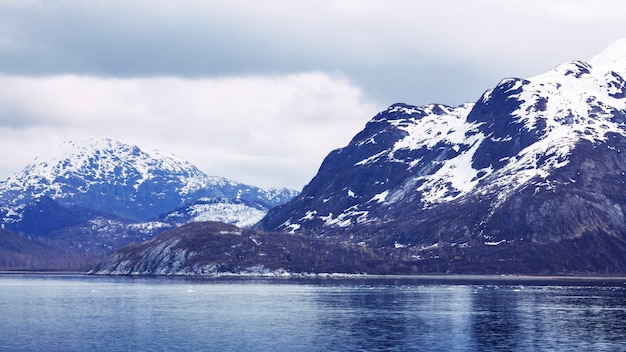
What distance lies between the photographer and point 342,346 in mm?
144375

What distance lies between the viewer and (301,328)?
17412cm

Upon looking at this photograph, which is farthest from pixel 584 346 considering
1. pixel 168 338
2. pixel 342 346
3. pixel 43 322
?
pixel 43 322

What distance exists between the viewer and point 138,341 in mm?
151500

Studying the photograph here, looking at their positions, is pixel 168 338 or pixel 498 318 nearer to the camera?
pixel 168 338

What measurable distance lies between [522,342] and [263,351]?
4480cm

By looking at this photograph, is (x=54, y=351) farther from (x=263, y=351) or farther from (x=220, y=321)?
(x=220, y=321)

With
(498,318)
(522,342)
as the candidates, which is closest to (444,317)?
(498,318)

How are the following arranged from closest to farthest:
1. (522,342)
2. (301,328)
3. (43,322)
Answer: (522,342)
(301,328)
(43,322)

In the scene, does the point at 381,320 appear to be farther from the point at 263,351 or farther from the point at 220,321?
the point at 263,351

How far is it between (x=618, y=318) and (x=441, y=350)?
2780 inches

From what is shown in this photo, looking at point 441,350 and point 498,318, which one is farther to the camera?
point 498,318

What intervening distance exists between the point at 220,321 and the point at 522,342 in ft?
229

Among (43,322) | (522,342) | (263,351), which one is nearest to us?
(263,351)

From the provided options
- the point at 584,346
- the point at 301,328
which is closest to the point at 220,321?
the point at 301,328
